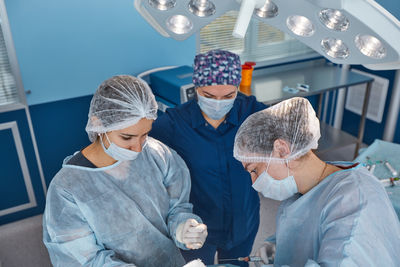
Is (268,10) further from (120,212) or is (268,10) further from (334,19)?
(120,212)

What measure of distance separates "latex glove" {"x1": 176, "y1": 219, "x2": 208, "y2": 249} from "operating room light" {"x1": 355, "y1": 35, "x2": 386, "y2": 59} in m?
0.68

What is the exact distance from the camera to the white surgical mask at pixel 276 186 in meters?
1.00

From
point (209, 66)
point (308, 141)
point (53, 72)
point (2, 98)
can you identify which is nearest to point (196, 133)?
point (209, 66)

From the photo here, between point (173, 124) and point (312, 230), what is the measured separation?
64 cm

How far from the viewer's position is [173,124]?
136 centimetres

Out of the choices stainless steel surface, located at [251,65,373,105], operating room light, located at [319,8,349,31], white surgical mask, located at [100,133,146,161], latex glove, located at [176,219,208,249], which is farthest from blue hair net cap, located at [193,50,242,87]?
stainless steel surface, located at [251,65,373,105]

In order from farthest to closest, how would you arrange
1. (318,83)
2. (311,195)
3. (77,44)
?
(318,83)
(77,44)
(311,195)

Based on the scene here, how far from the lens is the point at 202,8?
0.80 metres

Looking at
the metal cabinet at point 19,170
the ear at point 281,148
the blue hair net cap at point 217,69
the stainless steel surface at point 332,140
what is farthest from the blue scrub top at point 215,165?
the stainless steel surface at point 332,140

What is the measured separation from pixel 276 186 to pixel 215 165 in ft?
1.29

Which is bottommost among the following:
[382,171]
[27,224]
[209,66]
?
[27,224]

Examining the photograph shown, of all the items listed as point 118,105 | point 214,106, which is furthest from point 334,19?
point 214,106

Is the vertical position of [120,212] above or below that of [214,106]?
below

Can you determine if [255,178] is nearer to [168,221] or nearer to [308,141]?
[308,141]
